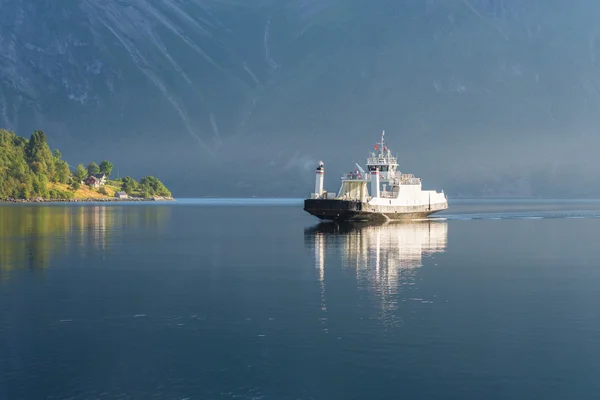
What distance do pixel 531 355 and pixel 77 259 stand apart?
54.8 meters

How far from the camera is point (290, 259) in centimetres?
7788

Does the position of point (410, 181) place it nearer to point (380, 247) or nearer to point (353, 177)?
point (353, 177)

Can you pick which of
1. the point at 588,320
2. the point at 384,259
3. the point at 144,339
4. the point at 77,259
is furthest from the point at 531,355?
the point at 77,259

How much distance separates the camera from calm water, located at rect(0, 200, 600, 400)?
1150 inches

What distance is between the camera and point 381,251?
84.6 metres

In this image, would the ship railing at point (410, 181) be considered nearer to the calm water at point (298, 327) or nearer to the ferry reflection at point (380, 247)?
the ferry reflection at point (380, 247)

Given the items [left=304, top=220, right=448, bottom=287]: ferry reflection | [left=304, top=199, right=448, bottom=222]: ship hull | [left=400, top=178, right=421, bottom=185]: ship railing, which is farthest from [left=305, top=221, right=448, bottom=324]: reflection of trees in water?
[left=400, top=178, right=421, bottom=185]: ship railing

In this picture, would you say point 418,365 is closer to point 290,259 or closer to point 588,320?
point 588,320

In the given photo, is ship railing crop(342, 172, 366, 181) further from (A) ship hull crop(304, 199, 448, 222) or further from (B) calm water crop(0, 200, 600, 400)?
(B) calm water crop(0, 200, 600, 400)

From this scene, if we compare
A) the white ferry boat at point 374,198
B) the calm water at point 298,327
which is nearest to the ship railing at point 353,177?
the white ferry boat at point 374,198

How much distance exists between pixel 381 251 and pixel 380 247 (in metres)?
5.84

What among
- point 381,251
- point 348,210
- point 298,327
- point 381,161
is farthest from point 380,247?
point 381,161

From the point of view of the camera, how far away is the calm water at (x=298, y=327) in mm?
29203

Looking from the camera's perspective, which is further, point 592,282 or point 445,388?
point 592,282
